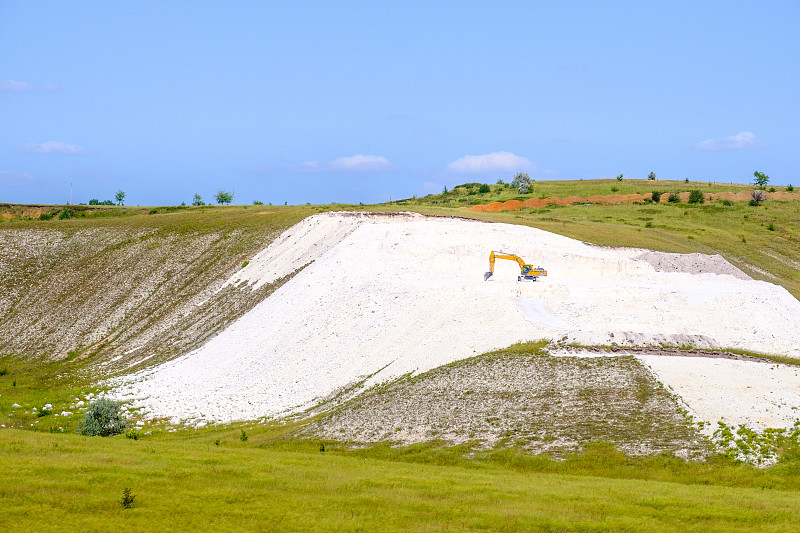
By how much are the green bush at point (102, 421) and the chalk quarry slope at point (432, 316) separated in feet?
13.3

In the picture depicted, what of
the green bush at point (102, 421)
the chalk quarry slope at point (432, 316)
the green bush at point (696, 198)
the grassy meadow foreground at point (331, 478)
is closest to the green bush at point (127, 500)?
the grassy meadow foreground at point (331, 478)

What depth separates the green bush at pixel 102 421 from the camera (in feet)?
102

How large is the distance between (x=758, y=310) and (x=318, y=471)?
93.6 feet

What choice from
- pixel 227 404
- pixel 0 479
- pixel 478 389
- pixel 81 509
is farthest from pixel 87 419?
pixel 478 389

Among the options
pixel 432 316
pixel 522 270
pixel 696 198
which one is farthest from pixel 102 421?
pixel 696 198

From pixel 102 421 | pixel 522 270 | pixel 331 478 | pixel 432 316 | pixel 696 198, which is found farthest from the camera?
pixel 696 198

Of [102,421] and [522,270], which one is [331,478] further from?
[522,270]

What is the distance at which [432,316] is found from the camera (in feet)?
133

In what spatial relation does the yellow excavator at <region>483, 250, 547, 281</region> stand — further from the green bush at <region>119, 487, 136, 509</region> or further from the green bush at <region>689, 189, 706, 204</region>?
the green bush at <region>689, 189, 706, 204</region>

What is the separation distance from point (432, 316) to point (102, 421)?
17.3 metres

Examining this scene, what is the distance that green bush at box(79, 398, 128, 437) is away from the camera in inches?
1229

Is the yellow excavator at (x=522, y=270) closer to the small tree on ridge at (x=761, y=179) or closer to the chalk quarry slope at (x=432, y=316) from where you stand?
the chalk quarry slope at (x=432, y=316)

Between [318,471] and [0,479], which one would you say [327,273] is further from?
[0,479]

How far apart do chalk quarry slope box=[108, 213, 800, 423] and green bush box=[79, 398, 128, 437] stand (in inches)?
160
